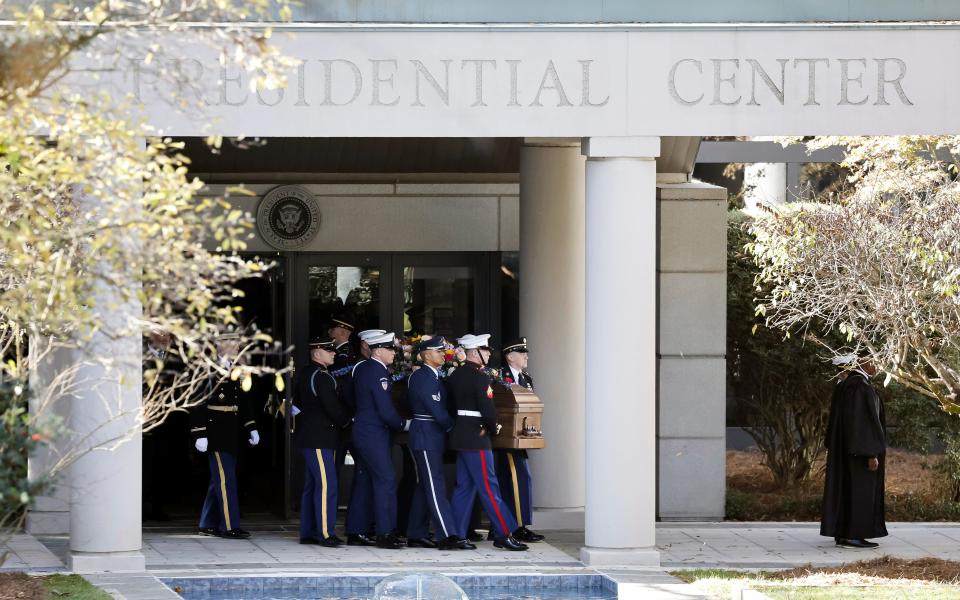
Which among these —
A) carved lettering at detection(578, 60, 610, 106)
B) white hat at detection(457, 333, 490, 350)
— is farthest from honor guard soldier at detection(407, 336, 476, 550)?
carved lettering at detection(578, 60, 610, 106)

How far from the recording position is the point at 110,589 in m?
10.1

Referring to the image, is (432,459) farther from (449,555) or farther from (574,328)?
(574,328)

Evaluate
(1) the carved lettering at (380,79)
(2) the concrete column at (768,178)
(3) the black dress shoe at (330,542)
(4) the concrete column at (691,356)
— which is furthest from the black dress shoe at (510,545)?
(2) the concrete column at (768,178)

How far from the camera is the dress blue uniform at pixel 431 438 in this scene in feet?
40.1

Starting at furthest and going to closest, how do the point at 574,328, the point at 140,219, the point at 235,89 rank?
the point at 574,328 → the point at 235,89 → the point at 140,219

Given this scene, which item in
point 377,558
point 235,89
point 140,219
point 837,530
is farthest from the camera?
point 837,530

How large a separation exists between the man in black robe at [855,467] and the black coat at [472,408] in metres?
3.04

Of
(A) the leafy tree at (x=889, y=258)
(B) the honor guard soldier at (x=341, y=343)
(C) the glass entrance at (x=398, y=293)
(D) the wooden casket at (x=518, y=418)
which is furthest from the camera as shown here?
(C) the glass entrance at (x=398, y=293)

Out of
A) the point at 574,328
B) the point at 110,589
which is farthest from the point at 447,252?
the point at 110,589

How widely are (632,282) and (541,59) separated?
181 cm

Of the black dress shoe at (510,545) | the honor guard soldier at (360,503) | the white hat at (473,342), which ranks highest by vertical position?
the white hat at (473,342)

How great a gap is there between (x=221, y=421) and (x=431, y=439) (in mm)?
1849

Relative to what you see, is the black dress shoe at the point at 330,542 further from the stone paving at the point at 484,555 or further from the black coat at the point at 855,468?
the black coat at the point at 855,468

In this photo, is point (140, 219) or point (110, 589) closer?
point (140, 219)
